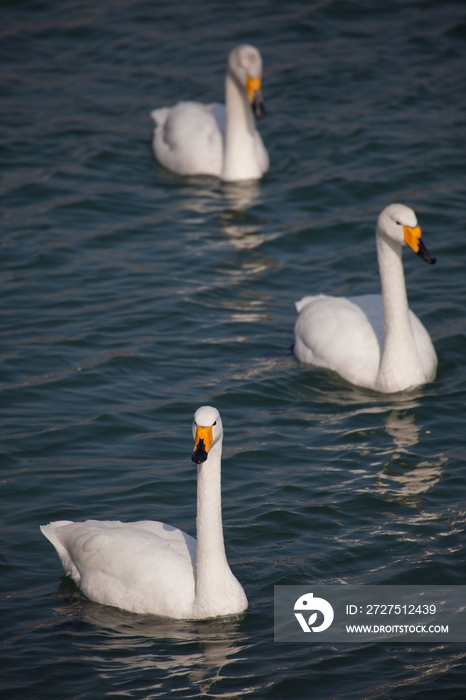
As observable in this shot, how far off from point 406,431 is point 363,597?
242cm

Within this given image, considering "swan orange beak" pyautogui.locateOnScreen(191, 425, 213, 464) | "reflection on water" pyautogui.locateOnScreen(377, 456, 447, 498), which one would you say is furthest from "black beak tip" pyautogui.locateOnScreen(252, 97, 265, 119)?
"swan orange beak" pyautogui.locateOnScreen(191, 425, 213, 464)

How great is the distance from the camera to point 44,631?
6.53 meters

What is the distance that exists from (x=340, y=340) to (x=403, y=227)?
1.28 meters

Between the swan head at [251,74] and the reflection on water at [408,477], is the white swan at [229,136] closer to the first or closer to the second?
the swan head at [251,74]

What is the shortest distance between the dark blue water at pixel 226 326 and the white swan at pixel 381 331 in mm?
211

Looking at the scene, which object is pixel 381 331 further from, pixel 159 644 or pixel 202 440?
pixel 159 644

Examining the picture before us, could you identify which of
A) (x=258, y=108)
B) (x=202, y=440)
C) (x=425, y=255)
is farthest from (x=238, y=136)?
(x=202, y=440)

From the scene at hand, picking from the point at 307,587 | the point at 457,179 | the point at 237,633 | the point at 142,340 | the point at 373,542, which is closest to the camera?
the point at 237,633

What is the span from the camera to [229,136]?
14.7 m

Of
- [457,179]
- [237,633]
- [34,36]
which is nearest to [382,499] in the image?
[237,633]

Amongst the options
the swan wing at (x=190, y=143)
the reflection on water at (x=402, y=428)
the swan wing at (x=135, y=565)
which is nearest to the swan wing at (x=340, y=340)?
the reflection on water at (x=402, y=428)

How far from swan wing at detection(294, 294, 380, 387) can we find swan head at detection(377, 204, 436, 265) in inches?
39.6

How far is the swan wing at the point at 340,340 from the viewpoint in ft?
32.4

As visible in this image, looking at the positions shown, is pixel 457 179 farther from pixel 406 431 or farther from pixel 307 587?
pixel 307 587
